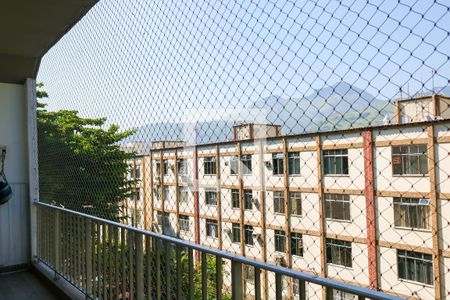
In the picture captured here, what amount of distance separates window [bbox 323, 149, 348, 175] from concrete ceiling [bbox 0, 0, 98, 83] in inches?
→ 79.0

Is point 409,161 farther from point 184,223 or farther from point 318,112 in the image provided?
point 184,223

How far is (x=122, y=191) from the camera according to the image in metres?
3.95

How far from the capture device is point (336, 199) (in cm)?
291

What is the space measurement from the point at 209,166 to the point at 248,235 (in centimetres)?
97

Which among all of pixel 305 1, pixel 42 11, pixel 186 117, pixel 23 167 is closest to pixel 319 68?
pixel 305 1

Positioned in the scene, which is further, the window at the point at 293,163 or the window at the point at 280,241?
the window at the point at 280,241

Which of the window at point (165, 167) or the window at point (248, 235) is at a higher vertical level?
the window at point (165, 167)

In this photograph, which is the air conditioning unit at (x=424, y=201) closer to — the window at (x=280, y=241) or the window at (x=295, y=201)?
the window at (x=295, y=201)

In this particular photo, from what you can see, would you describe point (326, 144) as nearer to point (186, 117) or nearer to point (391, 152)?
point (391, 152)

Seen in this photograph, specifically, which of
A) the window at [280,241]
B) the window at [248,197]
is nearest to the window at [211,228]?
the window at [248,197]

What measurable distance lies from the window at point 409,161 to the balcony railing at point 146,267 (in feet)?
3.80

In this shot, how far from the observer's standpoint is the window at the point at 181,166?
3.73m

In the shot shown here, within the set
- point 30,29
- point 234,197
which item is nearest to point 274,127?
point 234,197

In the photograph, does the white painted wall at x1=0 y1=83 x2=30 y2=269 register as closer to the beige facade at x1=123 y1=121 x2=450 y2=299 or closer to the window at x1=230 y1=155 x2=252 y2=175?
the beige facade at x1=123 y1=121 x2=450 y2=299
